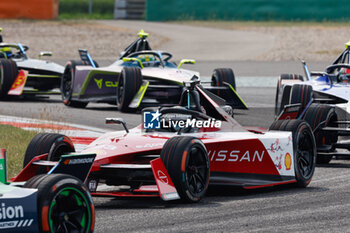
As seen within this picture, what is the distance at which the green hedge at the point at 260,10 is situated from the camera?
47.7 m

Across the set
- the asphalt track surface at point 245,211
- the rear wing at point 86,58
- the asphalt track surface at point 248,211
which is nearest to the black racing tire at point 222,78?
the rear wing at point 86,58

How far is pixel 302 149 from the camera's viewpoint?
10.7 metres

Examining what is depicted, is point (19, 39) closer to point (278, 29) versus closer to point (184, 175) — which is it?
point (278, 29)

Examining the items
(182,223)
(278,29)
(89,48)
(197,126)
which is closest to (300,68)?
(89,48)

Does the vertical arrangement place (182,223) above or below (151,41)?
above

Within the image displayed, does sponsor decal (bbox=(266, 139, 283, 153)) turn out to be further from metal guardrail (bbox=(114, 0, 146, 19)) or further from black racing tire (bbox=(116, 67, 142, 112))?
metal guardrail (bbox=(114, 0, 146, 19))

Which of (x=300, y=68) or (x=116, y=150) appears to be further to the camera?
(x=300, y=68)

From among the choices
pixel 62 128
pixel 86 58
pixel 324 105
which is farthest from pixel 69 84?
pixel 324 105

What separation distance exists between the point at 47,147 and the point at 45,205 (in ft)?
8.57

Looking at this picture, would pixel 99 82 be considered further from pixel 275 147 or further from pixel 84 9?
pixel 84 9

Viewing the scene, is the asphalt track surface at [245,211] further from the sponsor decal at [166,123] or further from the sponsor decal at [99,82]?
the sponsor decal at [99,82]

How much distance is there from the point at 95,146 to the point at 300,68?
892 inches

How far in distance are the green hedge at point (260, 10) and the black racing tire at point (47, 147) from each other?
1555 inches

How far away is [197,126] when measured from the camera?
400 inches
